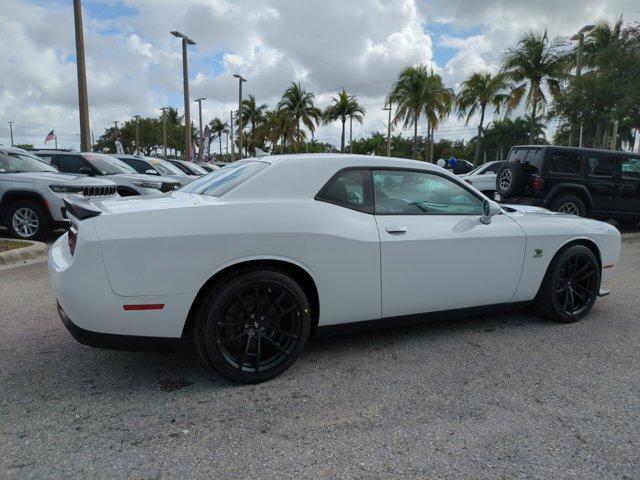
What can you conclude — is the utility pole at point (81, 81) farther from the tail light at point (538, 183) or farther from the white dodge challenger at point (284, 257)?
the tail light at point (538, 183)

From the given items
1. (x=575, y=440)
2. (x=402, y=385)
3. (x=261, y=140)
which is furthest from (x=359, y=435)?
(x=261, y=140)

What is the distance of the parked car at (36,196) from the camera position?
757cm

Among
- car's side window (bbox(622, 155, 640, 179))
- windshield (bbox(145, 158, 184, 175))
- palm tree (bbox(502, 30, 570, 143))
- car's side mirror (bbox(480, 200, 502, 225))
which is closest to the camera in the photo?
car's side mirror (bbox(480, 200, 502, 225))

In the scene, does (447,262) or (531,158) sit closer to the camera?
(447,262)

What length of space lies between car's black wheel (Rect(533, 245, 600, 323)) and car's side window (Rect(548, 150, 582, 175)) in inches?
226

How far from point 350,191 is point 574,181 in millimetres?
7915

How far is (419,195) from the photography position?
3.70 m

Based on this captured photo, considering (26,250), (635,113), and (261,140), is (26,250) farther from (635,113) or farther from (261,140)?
(261,140)

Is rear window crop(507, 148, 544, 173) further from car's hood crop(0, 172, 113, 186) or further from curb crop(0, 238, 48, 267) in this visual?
curb crop(0, 238, 48, 267)

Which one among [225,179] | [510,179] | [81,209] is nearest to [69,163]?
[225,179]

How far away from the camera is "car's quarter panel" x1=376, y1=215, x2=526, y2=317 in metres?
3.39

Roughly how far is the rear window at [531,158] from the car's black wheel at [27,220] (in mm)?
8803

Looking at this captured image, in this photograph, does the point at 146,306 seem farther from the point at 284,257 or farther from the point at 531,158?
the point at 531,158

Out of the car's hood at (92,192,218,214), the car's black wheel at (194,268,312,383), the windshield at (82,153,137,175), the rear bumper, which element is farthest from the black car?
the rear bumper
